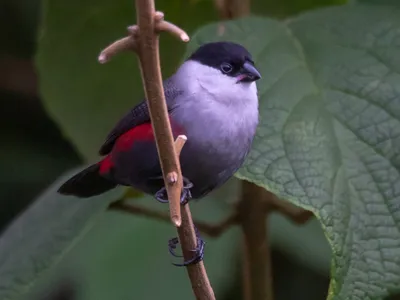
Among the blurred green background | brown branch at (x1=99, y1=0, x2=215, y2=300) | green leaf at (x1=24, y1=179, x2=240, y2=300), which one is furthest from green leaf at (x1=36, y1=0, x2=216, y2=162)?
brown branch at (x1=99, y1=0, x2=215, y2=300)

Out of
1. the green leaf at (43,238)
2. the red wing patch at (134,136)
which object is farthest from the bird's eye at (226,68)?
the green leaf at (43,238)

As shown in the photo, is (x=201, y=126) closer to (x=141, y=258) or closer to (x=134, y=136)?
(x=134, y=136)

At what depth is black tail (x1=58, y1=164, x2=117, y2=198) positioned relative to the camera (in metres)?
1.12

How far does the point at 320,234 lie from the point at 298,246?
0.06 metres

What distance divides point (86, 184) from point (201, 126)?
0.27 m

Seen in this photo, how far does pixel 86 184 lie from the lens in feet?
3.72

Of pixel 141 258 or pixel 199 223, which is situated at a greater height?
pixel 199 223

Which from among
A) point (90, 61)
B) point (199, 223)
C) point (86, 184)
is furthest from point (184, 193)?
point (90, 61)

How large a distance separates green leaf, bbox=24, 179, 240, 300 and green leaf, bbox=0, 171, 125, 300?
224 millimetres

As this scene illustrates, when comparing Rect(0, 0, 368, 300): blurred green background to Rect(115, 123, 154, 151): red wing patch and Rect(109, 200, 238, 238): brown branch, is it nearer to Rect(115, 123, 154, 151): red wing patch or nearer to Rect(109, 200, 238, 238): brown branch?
Rect(109, 200, 238, 238): brown branch

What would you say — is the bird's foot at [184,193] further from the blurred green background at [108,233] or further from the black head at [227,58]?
the blurred green background at [108,233]

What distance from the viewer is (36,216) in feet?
4.26

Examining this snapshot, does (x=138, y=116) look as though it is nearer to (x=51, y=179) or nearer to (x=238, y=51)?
(x=238, y=51)

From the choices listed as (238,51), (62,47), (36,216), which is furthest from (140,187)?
(62,47)
